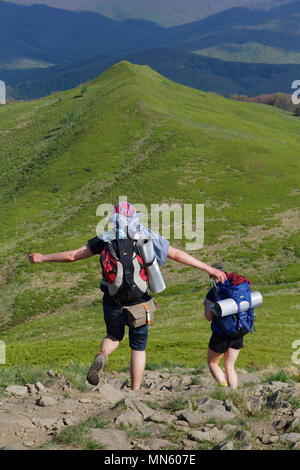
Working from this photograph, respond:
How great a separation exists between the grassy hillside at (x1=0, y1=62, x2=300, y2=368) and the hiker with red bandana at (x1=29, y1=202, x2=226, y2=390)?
771cm

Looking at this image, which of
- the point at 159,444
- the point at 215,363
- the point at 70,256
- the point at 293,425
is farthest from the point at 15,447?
the point at 215,363

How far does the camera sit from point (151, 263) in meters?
9.20

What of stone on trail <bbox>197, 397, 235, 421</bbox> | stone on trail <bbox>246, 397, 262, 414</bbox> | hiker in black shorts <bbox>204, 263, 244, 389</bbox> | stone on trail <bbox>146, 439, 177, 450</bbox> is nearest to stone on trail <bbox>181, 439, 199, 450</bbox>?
stone on trail <bbox>146, 439, 177, 450</bbox>

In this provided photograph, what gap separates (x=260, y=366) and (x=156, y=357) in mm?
4591

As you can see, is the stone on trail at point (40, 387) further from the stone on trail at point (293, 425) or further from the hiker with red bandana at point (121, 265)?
the stone on trail at point (293, 425)

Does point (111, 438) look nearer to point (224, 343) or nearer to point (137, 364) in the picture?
point (137, 364)

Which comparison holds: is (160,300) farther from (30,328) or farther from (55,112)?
(55,112)

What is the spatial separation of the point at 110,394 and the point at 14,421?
255 cm

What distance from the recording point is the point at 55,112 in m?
157

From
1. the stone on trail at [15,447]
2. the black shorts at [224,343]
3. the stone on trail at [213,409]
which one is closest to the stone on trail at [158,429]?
the stone on trail at [213,409]

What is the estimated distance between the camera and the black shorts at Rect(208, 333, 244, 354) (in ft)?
34.5

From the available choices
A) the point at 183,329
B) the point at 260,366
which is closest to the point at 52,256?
the point at 260,366

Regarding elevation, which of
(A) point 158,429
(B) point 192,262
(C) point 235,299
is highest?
(B) point 192,262

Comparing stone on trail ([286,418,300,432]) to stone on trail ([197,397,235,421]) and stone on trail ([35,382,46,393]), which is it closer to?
stone on trail ([197,397,235,421])
